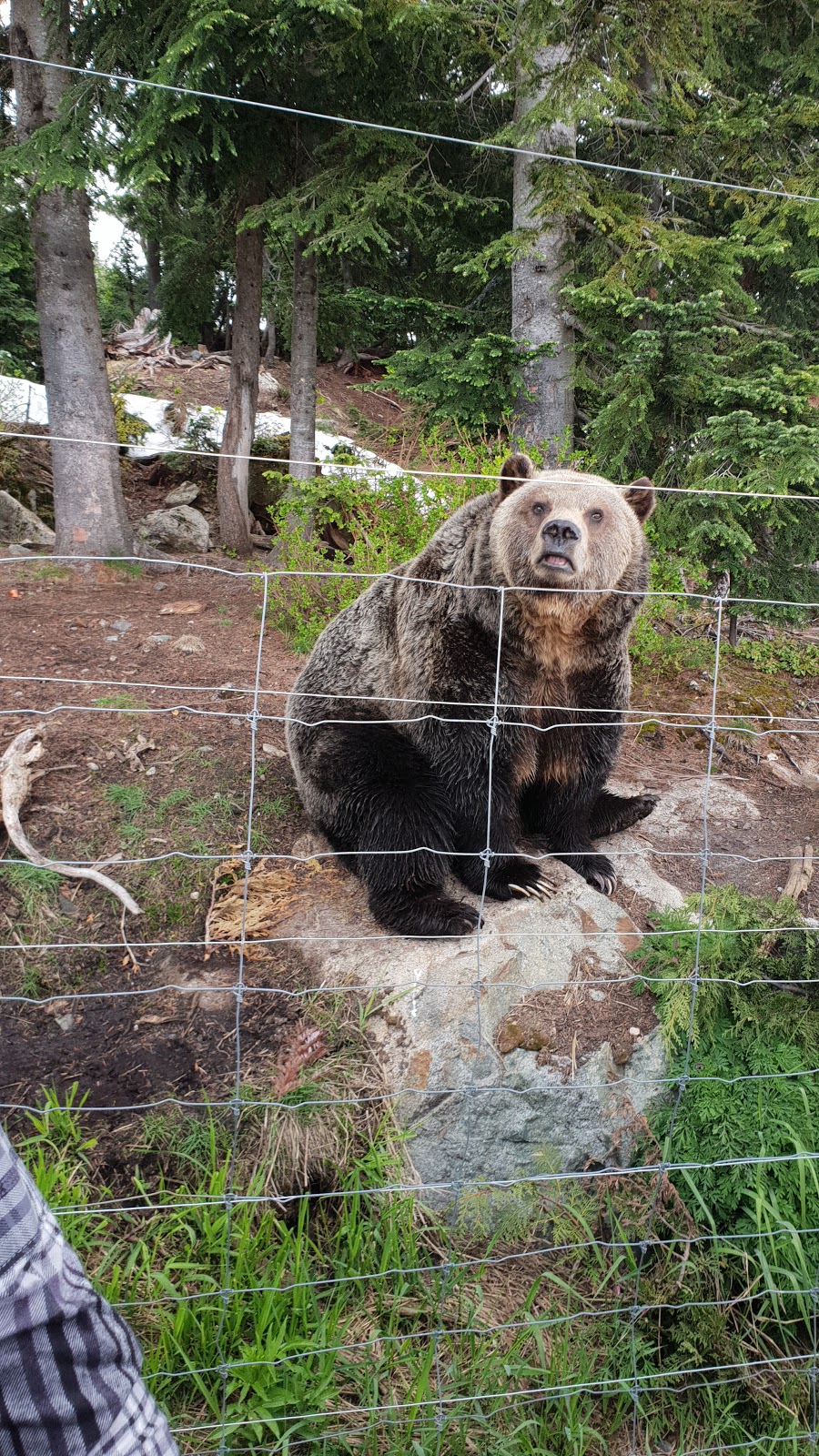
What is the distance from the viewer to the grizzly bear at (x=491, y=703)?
9.32ft

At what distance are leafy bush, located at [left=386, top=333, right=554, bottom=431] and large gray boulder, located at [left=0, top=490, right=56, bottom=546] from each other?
11.3 ft

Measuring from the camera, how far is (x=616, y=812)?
3.55m

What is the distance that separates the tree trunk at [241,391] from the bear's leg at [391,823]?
17.2ft

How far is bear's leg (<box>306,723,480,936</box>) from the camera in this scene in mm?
2852

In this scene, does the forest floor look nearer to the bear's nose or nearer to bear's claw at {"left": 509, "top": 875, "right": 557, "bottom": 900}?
bear's claw at {"left": 509, "top": 875, "right": 557, "bottom": 900}

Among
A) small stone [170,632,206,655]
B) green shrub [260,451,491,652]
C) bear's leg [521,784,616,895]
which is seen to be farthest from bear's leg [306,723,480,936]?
small stone [170,632,206,655]

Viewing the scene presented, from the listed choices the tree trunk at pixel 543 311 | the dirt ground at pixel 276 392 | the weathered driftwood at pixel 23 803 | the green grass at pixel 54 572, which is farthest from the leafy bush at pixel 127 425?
the weathered driftwood at pixel 23 803

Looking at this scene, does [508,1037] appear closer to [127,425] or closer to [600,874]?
[600,874]

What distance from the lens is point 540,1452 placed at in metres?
1.93

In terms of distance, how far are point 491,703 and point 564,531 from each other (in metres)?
0.58

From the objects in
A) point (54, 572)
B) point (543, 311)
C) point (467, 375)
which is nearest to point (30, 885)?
point (54, 572)

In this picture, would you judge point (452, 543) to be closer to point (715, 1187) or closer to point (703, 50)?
point (715, 1187)

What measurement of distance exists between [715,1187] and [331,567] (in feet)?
14.0

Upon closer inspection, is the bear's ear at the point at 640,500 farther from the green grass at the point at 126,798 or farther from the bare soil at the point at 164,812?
the green grass at the point at 126,798
